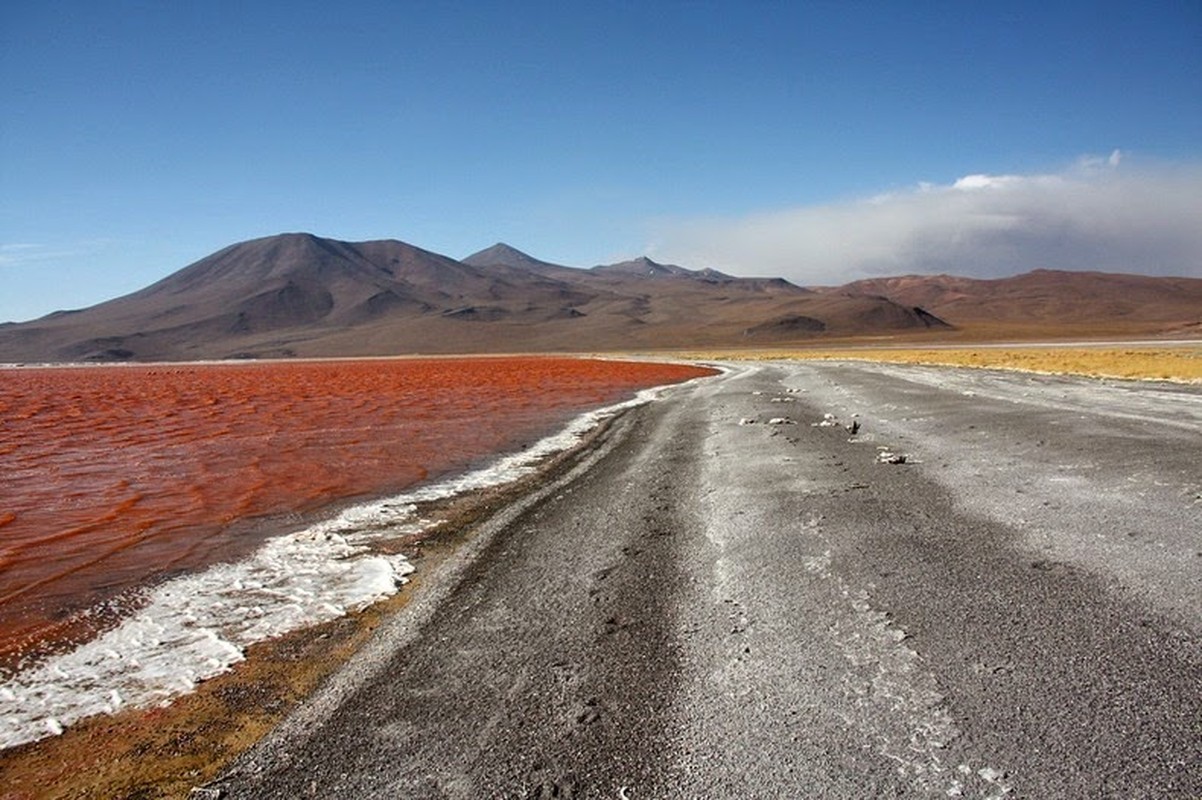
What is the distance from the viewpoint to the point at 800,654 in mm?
4988

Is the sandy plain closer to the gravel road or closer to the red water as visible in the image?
the gravel road

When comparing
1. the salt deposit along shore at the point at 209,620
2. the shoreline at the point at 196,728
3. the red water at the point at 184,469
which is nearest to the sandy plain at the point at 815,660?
the shoreline at the point at 196,728

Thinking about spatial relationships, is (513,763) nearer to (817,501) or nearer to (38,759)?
(38,759)

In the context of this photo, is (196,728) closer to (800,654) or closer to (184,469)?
(800,654)

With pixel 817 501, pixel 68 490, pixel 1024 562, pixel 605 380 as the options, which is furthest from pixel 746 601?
pixel 605 380

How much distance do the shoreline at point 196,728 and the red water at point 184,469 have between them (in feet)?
6.69

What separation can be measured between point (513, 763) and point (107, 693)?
3307 millimetres

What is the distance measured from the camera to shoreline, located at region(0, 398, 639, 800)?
4164 millimetres

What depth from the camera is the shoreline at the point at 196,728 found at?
4164 millimetres

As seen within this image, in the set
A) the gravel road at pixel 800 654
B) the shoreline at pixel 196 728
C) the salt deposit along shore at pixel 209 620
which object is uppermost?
the gravel road at pixel 800 654

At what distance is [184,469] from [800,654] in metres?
14.3

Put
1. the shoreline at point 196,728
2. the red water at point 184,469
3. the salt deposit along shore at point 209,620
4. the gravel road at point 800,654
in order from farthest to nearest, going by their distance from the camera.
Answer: the red water at point 184,469 → the salt deposit along shore at point 209,620 → the shoreline at point 196,728 → the gravel road at point 800,654

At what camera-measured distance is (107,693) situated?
209 inches

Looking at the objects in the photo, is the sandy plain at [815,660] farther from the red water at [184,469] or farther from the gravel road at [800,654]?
the red water at [184,469]
